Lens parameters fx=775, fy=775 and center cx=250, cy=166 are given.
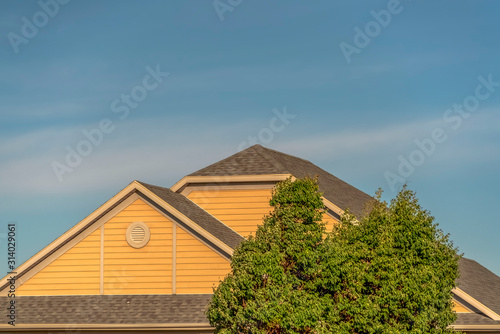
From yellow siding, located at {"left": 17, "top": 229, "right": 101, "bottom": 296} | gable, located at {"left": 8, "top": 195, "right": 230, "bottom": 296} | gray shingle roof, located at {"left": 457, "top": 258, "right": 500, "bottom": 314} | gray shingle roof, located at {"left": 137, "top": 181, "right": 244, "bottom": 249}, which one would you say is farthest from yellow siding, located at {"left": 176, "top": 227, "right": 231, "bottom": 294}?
gray shingle roof, located at {"left": 457, "top": 258, "right": 500, "bottom": 314}

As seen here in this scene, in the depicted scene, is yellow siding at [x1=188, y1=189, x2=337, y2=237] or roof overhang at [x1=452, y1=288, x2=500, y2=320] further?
yellow siding at [x1=188, y1=189, x2=337, y2=237]

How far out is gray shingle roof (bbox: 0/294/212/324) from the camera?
81.3 ft

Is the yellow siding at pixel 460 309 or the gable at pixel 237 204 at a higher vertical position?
the gable at pixel 237 204

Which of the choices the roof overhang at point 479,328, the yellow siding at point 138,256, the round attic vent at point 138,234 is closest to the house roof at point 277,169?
the yellow siding at point 138,256

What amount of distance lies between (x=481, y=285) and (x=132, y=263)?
17033mm

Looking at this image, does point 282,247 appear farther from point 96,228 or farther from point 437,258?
point 96,228

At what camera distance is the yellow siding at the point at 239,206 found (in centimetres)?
3061

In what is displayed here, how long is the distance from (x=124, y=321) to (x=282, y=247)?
7.13 meters

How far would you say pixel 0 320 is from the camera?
85.7ft

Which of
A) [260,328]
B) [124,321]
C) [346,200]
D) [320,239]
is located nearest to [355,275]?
[320,239]

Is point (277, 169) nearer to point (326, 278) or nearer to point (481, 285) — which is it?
point (326, 278)

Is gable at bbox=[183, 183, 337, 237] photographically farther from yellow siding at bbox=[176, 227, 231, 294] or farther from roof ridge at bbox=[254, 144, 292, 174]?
yellow siding at bbox=[176, 227, 231, 294]

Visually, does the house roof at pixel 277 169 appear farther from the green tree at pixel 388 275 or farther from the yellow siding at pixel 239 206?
the green tree at pixel 388 275

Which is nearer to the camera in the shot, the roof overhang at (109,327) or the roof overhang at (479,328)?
the roof overhang at (109,327)
